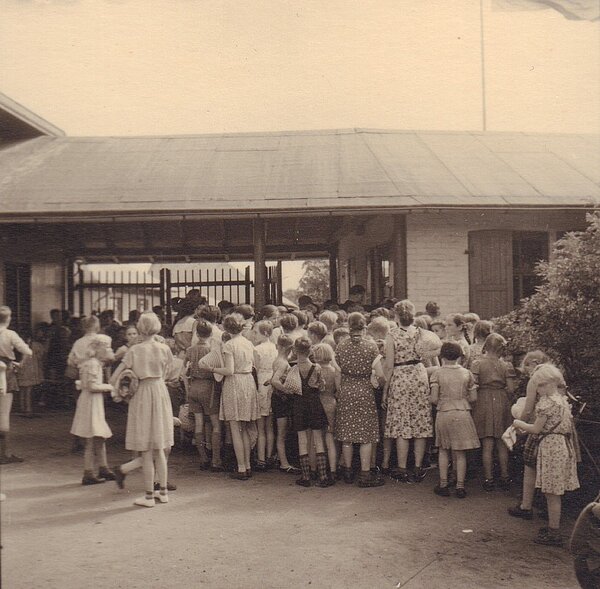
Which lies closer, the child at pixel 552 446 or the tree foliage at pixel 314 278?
the child at pixel 552 446

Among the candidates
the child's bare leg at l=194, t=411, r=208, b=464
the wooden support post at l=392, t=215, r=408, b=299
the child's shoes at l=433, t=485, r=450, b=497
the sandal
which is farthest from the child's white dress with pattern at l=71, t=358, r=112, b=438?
the wooden support post at l=392, t=215, r=408, b=299

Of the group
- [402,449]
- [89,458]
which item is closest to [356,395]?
[402,449]

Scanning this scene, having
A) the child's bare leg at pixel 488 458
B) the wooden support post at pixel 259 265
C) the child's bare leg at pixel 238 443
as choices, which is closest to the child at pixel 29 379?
the wooden support post at pixel 259 265

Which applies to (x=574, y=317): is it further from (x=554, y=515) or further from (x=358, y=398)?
(x=358, y=398)

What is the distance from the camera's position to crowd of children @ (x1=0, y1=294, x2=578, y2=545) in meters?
5.96

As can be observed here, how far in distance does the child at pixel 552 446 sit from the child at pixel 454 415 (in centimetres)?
115

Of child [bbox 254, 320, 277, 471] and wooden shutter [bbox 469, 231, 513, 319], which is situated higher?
wooden shutter [bbox 469, 231, 513, 319]

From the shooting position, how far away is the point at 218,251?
16.6 meters

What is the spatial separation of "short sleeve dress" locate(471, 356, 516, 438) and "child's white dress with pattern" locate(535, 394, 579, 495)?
1373mm

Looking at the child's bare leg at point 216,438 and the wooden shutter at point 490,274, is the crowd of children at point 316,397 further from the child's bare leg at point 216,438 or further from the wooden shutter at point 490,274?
the wooden shutter at point 490,274

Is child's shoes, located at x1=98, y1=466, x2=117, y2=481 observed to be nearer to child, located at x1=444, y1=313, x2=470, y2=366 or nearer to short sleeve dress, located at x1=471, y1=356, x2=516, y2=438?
short sleeve dress, located at x1=471, y1=356, x2=516, y2=438

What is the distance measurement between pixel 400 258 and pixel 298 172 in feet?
8.77

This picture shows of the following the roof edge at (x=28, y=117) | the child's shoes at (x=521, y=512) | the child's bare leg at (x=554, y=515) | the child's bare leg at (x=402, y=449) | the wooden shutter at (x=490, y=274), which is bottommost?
the child's shoes at (x=521, y=512)

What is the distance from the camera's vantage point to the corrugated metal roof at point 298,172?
10.6 meters
